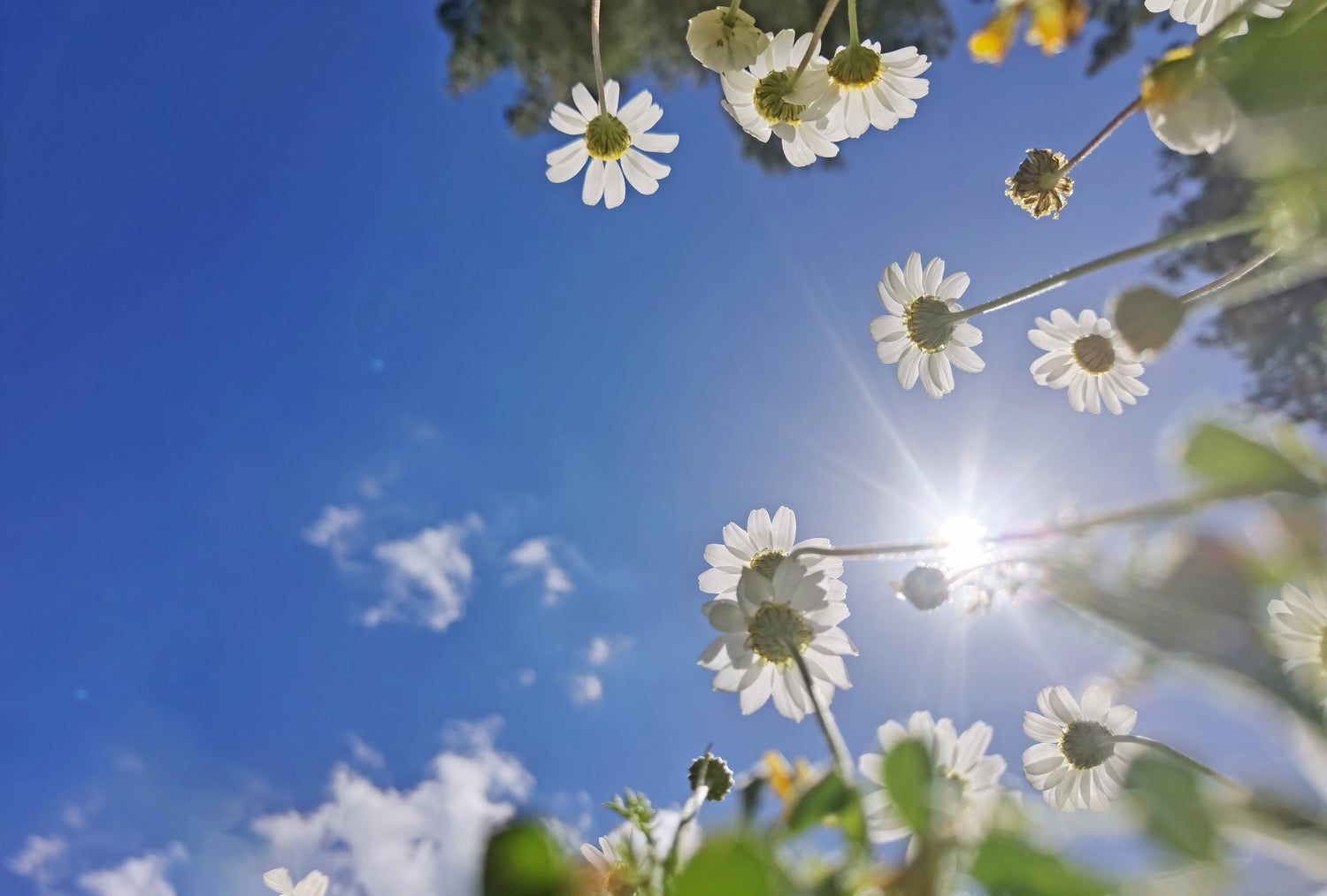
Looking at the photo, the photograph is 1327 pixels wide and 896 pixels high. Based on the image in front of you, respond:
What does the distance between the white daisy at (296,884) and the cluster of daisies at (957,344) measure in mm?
1302

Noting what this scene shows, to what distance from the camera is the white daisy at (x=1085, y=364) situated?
5.69 ft

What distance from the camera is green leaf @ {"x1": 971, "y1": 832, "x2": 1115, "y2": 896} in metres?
0.26

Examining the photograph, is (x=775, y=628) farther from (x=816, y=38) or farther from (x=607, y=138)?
(x=607, y=138)

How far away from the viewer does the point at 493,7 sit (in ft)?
31.5

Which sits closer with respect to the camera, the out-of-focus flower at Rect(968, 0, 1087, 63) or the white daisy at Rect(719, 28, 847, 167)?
the out-of-focus flower at Rect(968, 0, 1087, 63)

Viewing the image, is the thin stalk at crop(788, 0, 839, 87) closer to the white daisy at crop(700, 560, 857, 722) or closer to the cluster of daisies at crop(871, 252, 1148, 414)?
the cluster of daisies at crop(871, 252, 1148, 414)

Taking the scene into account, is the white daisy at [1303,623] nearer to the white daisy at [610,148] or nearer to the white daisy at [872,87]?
the white daisy at [872,87]

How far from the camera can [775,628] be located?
90cm

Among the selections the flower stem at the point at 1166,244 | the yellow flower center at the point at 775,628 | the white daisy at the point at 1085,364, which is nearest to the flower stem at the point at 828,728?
the yellow flower center at the point at 775,628

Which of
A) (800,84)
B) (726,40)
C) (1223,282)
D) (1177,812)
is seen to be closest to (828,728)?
(1177,812)

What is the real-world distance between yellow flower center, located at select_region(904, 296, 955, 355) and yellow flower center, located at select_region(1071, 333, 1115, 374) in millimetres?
303

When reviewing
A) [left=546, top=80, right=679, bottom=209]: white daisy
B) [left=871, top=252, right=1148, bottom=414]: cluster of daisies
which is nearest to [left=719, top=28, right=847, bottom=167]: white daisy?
[left=871, top=252, right=1148, bottom=414]: cluster of daisies

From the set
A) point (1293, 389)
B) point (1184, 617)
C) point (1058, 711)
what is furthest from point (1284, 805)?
point (1293, 389)

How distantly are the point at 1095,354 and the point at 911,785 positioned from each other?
5.54 ft
